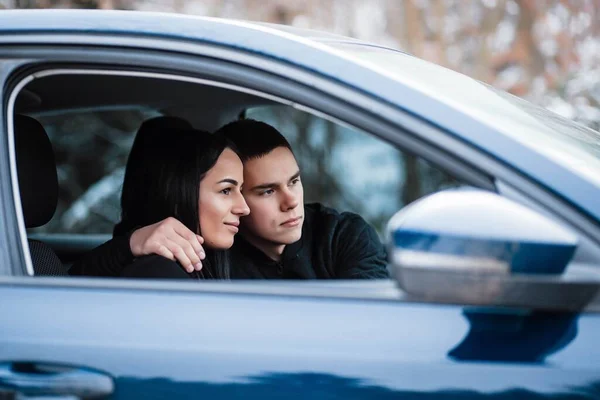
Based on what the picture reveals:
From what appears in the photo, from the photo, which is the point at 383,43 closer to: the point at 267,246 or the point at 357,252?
the point at 357,252

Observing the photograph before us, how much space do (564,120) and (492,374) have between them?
3.49 feet

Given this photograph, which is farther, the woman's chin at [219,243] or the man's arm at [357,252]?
the man's arm at [357,252]

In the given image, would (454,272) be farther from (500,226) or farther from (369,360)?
(369,360)

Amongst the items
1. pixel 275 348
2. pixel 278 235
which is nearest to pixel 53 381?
pixel 275 348

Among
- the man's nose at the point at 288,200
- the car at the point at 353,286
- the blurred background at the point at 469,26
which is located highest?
the blurred background at the point at 469,26

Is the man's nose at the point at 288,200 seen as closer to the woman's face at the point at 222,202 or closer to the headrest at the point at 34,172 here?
the woman's face at the point at 222,202

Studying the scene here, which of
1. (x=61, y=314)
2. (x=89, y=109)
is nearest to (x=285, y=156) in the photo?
(x=89, y=109)

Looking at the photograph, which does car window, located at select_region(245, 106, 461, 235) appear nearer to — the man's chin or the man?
the man

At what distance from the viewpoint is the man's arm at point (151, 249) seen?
7.55 ft

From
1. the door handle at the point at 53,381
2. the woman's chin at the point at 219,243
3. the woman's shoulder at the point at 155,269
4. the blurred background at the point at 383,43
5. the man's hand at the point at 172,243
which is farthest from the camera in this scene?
the blurred background at the point at 383,43

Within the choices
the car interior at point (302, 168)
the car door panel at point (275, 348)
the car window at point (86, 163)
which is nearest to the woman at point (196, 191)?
the car door panel at point (275, 348)

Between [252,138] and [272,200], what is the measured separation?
0.74 ft

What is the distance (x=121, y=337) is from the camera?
162 cm

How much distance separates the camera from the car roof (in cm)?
159
